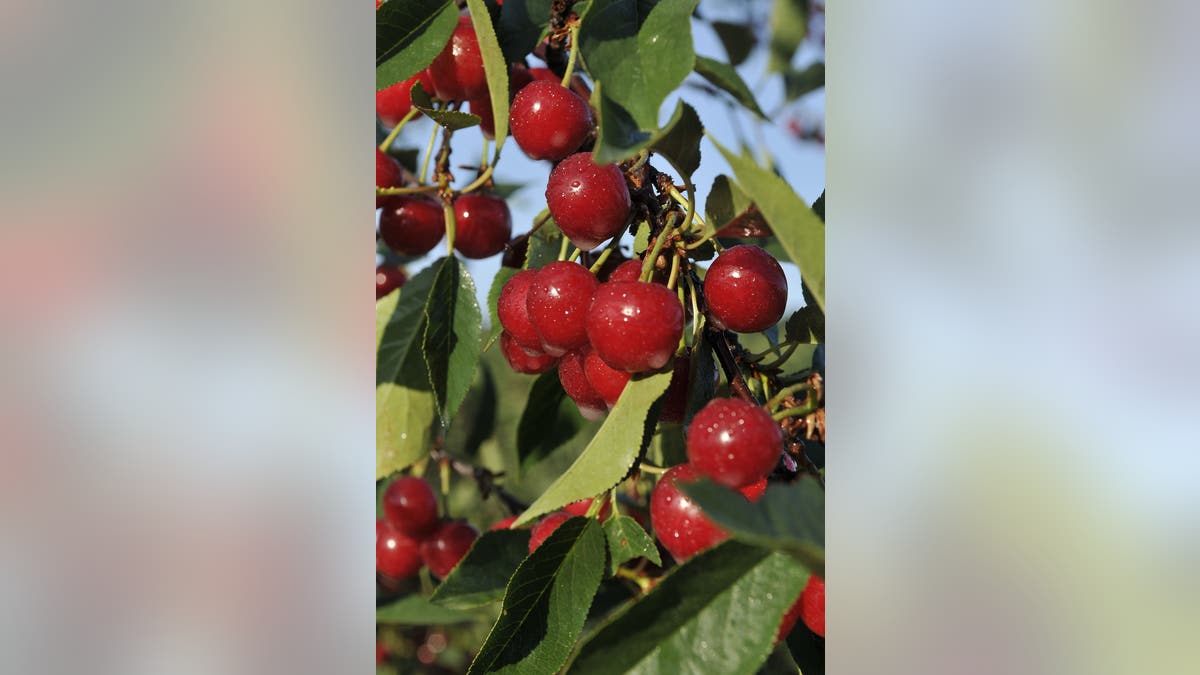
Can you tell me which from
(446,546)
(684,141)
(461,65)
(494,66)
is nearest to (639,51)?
(684,141)

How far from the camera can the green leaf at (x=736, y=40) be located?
1139mm

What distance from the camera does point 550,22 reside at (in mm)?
653

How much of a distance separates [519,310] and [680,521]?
17 cm

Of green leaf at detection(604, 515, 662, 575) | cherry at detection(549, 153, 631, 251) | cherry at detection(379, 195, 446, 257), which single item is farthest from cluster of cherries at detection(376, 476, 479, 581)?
cherry at detection(549, 153, 631, 251)

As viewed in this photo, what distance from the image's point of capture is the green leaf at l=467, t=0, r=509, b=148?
0.55 meters

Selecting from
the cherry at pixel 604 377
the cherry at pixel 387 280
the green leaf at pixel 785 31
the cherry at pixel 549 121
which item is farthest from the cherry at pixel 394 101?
the green leaf at pixel 785 31

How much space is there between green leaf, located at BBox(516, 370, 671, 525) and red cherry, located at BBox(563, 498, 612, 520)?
0.08 metres

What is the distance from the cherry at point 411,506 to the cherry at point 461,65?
48 centimetres

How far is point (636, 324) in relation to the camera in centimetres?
46

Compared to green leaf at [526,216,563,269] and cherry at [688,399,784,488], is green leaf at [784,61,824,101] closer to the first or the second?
green leaf at [526,216,563,269]
